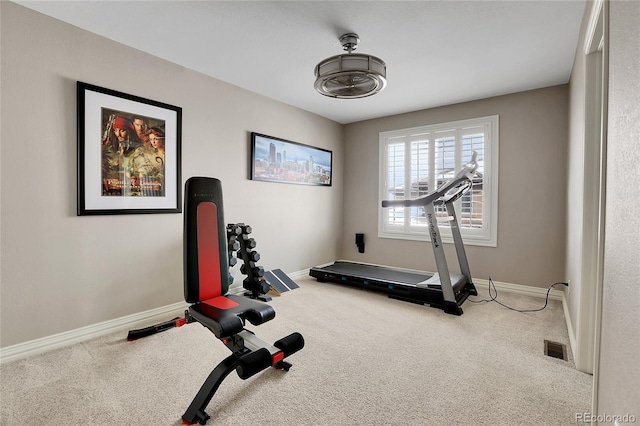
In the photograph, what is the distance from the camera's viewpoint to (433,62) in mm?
2912

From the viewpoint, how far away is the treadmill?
3.11 m

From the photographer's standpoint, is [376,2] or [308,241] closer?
[376,2]

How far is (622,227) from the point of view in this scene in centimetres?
97

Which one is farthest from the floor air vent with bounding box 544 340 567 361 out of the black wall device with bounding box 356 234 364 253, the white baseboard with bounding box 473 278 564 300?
the black wall device with bounding box 356 234 364 253

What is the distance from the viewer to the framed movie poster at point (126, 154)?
2.41m

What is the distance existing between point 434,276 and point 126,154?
350 cm

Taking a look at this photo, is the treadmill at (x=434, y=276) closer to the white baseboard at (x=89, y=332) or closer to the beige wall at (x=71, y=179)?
the beige wall at (x=71, y=179)

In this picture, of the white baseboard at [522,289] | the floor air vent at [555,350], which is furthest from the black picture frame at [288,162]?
the floor air vent at [555,350]

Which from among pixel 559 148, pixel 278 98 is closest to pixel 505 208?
pixel 559 148

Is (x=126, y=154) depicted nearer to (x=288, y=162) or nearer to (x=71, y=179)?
(x=71, y=179)

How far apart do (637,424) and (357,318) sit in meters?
2.21

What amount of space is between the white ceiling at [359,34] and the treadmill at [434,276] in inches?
42.4

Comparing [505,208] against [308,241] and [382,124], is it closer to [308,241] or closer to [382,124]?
[382,124]

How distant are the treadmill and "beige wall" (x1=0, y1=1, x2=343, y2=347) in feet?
5.76
